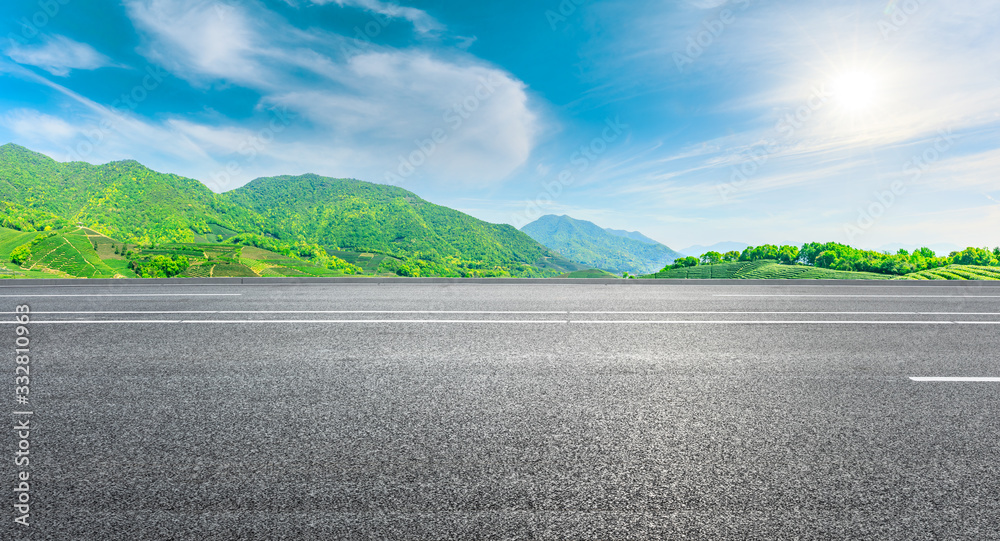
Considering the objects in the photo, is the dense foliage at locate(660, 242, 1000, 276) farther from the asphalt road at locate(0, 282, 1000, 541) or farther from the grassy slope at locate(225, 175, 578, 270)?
the grassy slope at locate(225, 175, 578, 270)

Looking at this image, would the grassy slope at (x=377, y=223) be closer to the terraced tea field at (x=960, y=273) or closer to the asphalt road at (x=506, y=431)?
the terraced tea field at (x=960, y=273)

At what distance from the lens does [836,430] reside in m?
3.05

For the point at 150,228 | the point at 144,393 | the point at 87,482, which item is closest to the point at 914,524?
the point at 87,482

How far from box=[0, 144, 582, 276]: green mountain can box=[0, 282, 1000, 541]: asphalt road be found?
242 ft

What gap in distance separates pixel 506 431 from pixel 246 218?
147 m

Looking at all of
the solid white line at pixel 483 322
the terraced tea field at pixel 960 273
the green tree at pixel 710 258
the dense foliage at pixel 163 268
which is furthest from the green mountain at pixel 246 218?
the terraced tea field at pixel 960 273

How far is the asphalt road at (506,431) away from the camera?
2.15 m

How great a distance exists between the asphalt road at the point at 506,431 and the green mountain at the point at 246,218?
242 feet

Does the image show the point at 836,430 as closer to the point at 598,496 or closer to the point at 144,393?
the point at 598,496

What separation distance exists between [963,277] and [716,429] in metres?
15.9

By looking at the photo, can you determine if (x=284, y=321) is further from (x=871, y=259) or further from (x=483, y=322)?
(x=871, y=259)

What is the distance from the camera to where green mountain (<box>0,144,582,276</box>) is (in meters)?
96.8

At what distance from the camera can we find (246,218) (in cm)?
12912

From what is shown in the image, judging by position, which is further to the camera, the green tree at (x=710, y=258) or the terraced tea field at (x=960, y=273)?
the green tree at (x=710, y=258)
